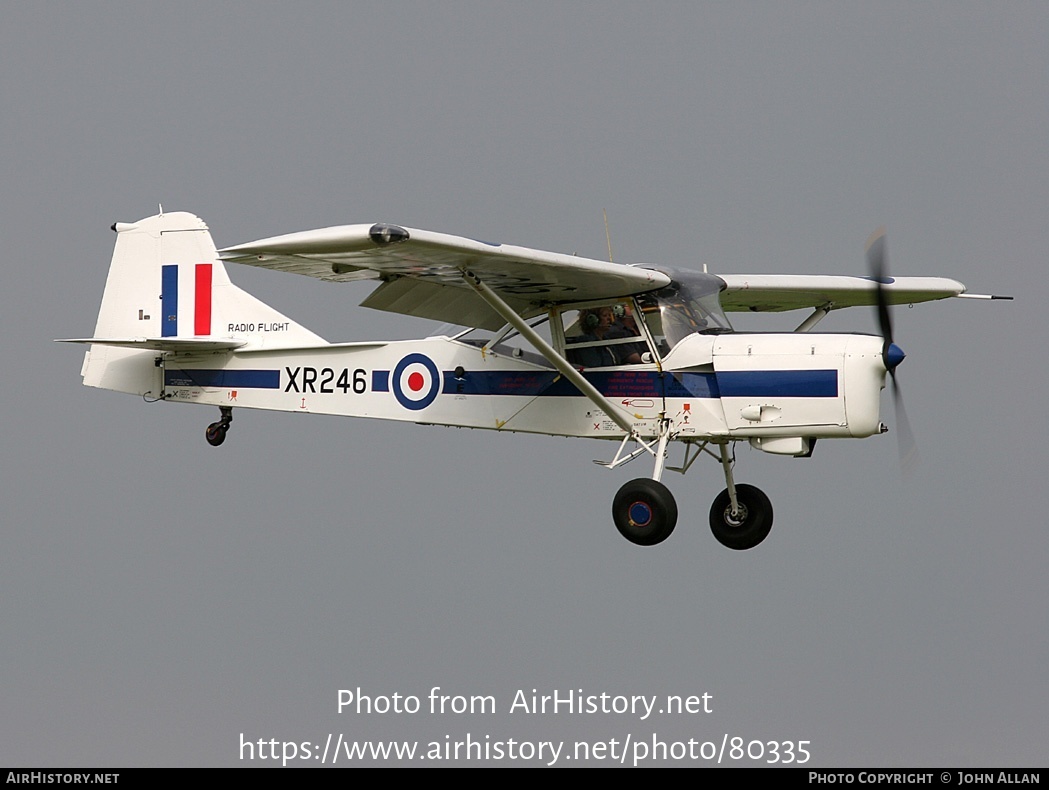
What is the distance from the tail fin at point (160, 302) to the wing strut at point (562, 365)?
3243mm

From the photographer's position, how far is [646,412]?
1380cm

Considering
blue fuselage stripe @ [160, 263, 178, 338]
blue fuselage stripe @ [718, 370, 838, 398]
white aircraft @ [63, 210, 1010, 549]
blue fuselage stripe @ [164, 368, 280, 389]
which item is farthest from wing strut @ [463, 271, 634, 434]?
blue fuselage stripe @ [160, 263, 178, 338]

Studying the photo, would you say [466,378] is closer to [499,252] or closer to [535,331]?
[535,331]

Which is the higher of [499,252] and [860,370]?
[499,252]

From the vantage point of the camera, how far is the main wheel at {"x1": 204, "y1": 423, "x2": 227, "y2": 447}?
15930mm

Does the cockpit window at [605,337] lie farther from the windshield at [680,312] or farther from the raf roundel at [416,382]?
the raf roundel at [416,382]

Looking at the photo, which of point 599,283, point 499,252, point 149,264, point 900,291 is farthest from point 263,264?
point 900,291

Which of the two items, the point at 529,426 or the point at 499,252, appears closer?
the point at 499,252

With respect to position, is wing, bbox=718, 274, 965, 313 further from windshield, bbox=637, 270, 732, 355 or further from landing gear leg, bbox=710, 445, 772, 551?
landing gear leg, bbox=710, 445, 772, 551

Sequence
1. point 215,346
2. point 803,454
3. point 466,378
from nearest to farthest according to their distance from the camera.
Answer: point 803,454
point 466,378
point 215,346

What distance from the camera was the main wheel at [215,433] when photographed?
15.9m

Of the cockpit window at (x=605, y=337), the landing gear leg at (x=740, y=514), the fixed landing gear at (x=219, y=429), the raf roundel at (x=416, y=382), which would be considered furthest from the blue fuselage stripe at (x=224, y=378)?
the landing gear leg at (x=740, y=514)

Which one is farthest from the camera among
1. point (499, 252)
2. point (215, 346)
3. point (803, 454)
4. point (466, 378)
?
point (215, 346)

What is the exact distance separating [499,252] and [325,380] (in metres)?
3.19
